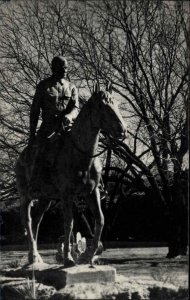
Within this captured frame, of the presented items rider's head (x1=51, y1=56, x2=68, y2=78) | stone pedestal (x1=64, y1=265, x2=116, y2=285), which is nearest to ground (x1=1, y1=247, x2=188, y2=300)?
stone pedestal (x1=64, y1=265, x2=116, y2=285)

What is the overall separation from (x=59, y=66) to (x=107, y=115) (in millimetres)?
1411

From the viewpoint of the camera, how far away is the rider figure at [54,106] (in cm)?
862

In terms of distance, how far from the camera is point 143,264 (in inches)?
541

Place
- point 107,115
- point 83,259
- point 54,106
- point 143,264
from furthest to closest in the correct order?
point 143,264 < point 54,106 < point 83,259 < point 107,115

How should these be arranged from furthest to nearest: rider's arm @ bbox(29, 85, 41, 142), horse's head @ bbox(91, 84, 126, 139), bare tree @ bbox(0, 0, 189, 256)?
bare tree @ bbox(0, 0, 189, 256) < rider's arm @ bbox(29, 85, 41, 142) < horse's head @ bbox(91, 84, 126, 139)

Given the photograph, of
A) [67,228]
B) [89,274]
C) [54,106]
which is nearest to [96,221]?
[67,228]

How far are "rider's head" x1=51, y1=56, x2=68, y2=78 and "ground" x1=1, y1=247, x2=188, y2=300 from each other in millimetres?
3070

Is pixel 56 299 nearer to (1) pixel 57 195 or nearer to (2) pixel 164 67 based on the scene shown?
(1) pixel 57 195

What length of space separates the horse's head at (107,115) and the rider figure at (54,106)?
0.71 meters

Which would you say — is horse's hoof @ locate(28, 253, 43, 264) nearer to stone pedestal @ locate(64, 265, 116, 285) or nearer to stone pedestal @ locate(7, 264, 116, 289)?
stone pedestal @ locate(7, 264, 116, 289)

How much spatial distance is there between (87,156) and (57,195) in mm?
797

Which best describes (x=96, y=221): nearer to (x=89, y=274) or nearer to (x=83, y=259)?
(x=83, y=259)

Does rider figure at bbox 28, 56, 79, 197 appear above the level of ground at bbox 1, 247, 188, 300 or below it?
above

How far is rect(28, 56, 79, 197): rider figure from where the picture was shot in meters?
8.62
